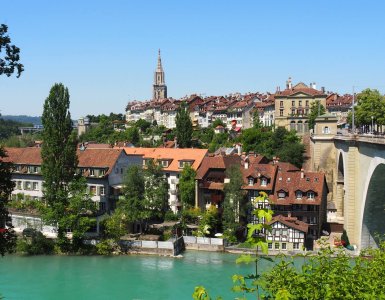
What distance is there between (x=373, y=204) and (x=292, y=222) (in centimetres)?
518

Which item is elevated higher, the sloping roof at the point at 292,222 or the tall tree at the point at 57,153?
the tall tree at the point at 57,153

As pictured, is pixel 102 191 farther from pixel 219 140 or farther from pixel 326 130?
pixel 219 140

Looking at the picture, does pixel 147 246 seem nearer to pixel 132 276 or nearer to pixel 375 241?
pixel 132 276

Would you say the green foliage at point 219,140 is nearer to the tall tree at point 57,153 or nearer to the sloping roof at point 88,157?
the sloping roof at point 88,157

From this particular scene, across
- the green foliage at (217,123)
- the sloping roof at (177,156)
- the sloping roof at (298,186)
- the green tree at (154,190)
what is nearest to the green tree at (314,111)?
the green foliage at (217,123)

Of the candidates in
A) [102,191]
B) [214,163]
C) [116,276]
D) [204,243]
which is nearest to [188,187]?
[214,163]

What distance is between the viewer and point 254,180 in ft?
102

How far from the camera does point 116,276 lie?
24.1 metres

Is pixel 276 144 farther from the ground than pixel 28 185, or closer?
farther from the ground

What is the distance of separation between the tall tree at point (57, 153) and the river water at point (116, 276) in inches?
112

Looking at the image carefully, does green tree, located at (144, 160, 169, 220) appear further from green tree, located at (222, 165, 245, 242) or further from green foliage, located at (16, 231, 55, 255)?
green foliage, located at (16, 231, 55, 255)

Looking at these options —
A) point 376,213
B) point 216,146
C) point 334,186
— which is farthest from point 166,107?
point 376,213

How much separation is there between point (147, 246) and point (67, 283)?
249 inches

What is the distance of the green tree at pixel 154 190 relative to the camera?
98.9 ft
